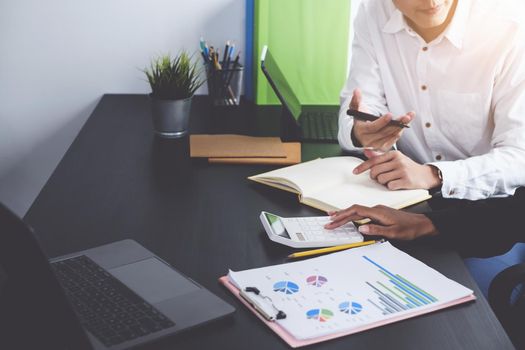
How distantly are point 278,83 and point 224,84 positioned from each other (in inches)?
13.6

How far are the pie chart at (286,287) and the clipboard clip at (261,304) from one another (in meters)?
0.03

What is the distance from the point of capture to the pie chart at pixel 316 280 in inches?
40.7

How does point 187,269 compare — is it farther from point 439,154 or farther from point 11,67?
point 11,67

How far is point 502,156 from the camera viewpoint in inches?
61.6

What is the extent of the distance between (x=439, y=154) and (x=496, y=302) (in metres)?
0.65

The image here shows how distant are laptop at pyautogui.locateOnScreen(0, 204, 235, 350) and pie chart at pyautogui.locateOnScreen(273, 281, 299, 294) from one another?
0.09 metres

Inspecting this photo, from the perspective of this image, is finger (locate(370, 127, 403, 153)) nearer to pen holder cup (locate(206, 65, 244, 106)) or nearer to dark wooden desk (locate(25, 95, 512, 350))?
dark wooden desk (locate(25, 95, 512, 350))

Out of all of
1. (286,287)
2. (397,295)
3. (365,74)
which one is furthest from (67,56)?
(397,295)

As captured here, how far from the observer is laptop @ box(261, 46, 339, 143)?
1.69m

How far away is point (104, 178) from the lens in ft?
4.88

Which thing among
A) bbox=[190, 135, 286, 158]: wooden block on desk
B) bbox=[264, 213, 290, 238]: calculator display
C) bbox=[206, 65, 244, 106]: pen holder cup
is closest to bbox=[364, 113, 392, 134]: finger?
bbox=[190, 135, 286, 158]: wooden block on desk

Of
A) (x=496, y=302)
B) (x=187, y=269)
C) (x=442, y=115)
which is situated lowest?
(x=496, y=302)

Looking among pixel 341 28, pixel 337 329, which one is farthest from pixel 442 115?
pixel 337 329

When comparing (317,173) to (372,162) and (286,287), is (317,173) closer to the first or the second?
(372,162)
